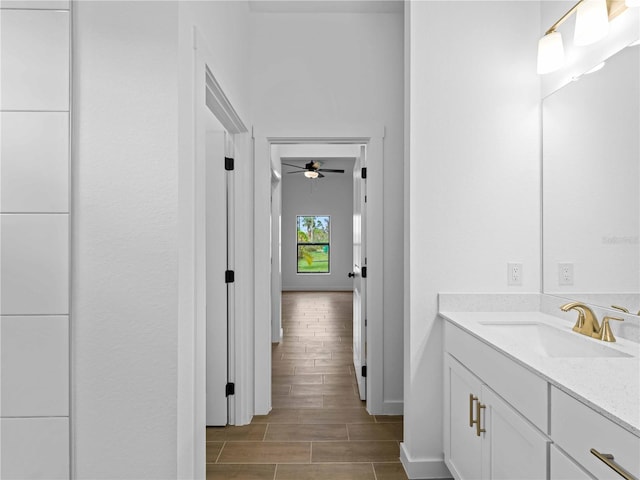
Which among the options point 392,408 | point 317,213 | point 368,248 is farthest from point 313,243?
point 392,408

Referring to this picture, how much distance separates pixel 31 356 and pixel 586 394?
5.37 ft

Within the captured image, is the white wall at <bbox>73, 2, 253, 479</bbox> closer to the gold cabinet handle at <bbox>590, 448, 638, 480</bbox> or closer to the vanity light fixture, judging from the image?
the gold cabinet handle at <bbox>590, 448, 638, 480</bbox>

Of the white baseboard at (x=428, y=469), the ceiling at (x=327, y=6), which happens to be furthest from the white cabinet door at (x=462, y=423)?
the ceiling at (x=327, y=6)

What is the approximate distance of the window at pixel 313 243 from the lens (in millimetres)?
10406

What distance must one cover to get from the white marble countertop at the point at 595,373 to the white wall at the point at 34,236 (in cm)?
151

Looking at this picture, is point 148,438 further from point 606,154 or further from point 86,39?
point 606,154

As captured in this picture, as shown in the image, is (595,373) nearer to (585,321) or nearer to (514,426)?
(514,426)

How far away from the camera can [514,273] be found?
2271 mm

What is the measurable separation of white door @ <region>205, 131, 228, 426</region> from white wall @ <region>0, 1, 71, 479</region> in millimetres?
1464

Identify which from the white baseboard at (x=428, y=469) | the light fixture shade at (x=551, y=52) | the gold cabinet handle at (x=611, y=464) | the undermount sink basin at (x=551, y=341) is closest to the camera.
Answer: the gold cabinet handle at (x=611, y=464)

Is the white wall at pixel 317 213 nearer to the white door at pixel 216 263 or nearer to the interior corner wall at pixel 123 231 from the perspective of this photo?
the white door at pixel 216 263

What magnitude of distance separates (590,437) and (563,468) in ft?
0.61

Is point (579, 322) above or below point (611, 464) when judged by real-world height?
above

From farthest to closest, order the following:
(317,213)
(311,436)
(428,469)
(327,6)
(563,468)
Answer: (317,213) → (327,6) → (311,436) → (428,469) → (563,468)
